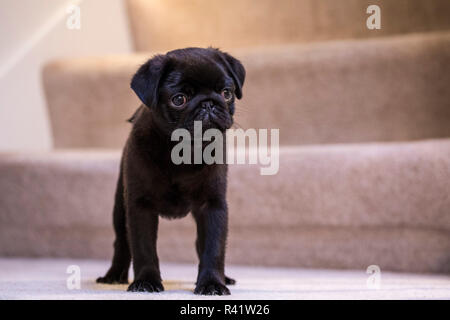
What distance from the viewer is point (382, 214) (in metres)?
1.82

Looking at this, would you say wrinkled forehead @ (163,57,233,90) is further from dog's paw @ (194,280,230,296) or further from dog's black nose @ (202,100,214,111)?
dog's paw @ (194,280,230,296)

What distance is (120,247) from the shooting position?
146 centimetres

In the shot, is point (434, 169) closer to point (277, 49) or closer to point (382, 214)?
point (382, 214)

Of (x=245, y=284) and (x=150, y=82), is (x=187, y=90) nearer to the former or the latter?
(x=150, y=82)

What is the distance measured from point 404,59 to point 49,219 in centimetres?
134

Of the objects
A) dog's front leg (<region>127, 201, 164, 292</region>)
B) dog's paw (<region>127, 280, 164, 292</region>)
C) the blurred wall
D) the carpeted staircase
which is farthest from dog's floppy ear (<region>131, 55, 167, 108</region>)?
the blurred wall

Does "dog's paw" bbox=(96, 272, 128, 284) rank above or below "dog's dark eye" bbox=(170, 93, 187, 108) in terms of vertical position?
below

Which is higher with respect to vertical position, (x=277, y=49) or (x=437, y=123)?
(x=277, y=49)

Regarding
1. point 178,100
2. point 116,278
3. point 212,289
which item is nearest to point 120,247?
point 116,278

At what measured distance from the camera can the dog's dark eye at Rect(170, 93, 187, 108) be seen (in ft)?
3.87

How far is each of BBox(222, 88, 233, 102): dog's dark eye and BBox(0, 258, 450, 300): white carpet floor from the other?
38 centimetres

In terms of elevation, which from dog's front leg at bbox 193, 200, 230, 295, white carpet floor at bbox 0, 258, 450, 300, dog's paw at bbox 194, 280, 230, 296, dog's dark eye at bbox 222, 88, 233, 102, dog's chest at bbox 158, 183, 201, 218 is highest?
dog's dark eye at bbox 222, 88, 233, 102

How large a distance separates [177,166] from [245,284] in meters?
0.39
